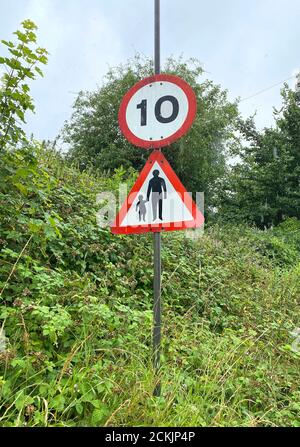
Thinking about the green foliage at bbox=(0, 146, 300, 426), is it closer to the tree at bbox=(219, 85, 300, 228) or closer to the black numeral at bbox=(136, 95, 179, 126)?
the black numeral at bbox=(136, 95, 179, 126)

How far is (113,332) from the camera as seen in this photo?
271cm

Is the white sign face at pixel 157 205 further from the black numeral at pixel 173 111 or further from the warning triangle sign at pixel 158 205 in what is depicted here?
the black numeral at pixel 173 111

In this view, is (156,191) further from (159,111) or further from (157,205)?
(159,111)

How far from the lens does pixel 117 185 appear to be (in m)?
6.15

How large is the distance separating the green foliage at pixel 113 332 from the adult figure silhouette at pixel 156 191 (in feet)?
2.51

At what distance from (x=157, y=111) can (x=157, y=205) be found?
63 cm

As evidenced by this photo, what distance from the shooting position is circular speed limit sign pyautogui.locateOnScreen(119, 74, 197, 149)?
8.42 feet

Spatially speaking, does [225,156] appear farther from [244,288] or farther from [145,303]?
[145,303]

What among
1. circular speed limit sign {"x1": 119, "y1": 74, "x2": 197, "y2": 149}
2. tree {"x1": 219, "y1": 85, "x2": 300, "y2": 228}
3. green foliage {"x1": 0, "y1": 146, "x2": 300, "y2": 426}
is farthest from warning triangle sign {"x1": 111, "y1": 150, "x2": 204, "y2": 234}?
tree {"x1": 219, "y1": 85, "x2": 300, "y2": 228}

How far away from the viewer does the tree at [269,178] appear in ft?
41.7

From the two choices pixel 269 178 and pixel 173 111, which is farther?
pixel 269 178

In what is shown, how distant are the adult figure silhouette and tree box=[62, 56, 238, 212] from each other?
11682mm

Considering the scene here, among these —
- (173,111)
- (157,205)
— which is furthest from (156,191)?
(173,111)

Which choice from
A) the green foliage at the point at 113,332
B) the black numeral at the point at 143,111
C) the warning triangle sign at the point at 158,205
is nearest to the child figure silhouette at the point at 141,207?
the warning triangle sign at the point at 158,205
